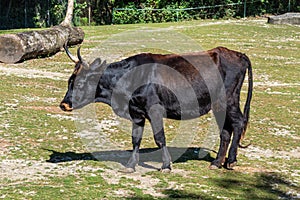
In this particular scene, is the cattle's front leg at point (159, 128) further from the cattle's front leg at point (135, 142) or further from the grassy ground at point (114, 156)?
the cattle's front leg at point (135, 142)

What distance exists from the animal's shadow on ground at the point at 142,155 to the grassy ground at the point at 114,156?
0.02 metres

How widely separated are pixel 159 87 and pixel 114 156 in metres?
1.73

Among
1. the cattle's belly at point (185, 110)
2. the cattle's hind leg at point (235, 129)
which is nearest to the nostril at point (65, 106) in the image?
the cattle's belly at point (185, 110)

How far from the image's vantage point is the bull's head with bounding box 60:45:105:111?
332 inches

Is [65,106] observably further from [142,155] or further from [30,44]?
[30,44]

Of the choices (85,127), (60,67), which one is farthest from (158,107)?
(60,67)

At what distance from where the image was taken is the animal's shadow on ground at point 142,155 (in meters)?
9.12

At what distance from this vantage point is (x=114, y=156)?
9.38m

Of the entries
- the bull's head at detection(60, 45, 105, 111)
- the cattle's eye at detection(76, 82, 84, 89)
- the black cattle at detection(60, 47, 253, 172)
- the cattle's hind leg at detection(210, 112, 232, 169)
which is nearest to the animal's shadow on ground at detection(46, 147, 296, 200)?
the cattle's hind leg at detection(210, 112, 232, 169)

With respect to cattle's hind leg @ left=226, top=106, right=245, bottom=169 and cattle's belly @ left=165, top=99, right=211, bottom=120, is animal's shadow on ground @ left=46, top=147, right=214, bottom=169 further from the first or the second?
cattle's belly @ left=165, top=99, right=211, bottom=120

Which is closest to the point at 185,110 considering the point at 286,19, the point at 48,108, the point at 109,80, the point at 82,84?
the point at 109,80

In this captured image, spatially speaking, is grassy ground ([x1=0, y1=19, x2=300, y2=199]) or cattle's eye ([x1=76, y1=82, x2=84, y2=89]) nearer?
grassy ground ([x1=0, y1=19, x2=300, y2=199])

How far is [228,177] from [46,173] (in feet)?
9.00

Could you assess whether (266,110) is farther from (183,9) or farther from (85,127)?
(183,9)
